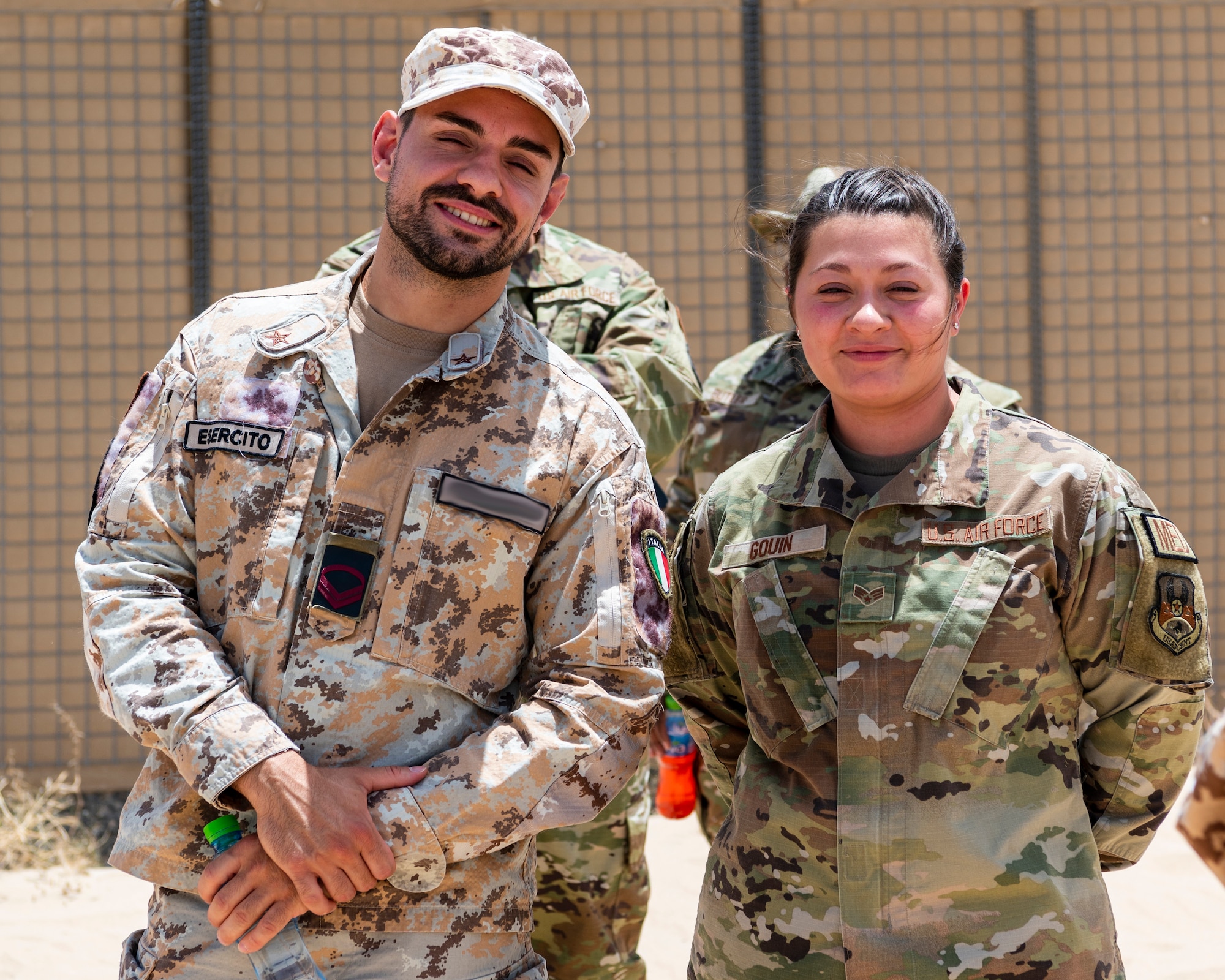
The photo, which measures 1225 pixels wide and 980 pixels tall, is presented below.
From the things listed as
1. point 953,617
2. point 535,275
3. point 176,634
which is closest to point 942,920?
point 953,617

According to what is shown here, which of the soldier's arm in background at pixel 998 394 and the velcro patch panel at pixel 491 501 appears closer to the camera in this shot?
the velcro patch panel at pixel 491 501

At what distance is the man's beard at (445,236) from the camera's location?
2.09 metres

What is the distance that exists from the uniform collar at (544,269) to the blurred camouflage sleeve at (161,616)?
134cm

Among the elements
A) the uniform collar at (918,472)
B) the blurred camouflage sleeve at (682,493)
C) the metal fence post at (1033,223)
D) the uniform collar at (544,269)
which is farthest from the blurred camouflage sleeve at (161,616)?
the metal fence post at (1033,223)

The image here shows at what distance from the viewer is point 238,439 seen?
2020 millimetres

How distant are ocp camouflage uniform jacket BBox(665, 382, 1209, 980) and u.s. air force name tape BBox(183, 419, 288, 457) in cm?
82

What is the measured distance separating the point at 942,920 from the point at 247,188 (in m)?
4.80

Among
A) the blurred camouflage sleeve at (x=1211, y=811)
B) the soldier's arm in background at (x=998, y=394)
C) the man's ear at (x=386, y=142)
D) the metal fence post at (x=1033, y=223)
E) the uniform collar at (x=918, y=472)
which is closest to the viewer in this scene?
the blurred camouflage sleeve at (x=1211, y=811)

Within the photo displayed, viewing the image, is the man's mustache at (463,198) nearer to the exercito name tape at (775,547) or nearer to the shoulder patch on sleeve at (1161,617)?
the exercito name tape at (775,547)

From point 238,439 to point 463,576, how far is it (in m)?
0.44

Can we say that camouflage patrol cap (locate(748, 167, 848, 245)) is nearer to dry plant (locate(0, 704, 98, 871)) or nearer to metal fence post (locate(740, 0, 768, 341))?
metal fence post (locate(740, 0, 768, 341))

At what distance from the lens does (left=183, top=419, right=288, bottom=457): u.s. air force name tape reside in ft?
6.62

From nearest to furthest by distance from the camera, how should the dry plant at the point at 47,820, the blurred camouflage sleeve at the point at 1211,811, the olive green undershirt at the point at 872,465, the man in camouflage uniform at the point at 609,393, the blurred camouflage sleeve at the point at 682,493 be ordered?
the blurred camouflage sleeve at the point at 1211,811
the olive green undershirt at the point at 872,465
the man in camouflage uniform at the point at 609,393
the blurred camouflage sleeve at the point at 682,493
the dry plant at the point at 47,820

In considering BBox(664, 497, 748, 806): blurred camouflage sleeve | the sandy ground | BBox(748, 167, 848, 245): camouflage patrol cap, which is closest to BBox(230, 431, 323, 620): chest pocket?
BBox(664, 497, 748, 806): blurred camouflage sleeve
